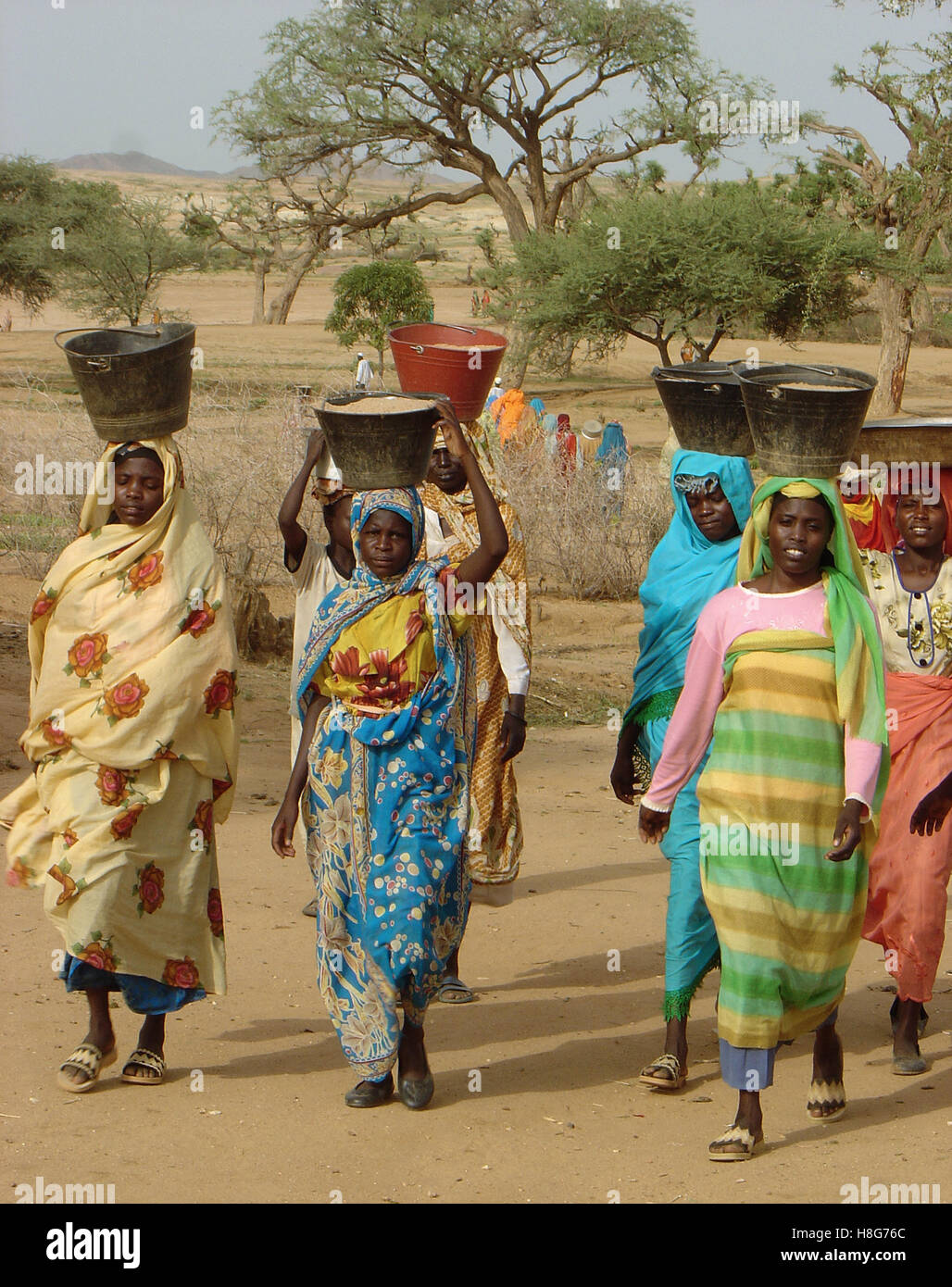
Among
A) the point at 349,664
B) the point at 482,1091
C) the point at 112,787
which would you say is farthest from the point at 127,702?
the point at 482,1091

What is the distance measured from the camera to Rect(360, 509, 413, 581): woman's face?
14.7 feet

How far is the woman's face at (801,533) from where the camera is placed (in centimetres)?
420

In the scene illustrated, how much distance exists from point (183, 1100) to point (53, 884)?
74cm

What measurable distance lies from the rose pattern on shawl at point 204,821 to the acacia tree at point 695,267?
21573mm

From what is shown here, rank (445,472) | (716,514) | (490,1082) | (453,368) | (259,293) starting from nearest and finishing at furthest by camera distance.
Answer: (490,1082) < (716,514) < (445,472) < (453,368) < (259,293)

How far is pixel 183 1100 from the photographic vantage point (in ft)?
15.0

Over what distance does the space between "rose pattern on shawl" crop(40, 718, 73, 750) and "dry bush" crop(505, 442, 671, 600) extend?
9.73 meters

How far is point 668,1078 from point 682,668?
1302mm

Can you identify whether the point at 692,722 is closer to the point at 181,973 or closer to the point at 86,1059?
the point at 181,973

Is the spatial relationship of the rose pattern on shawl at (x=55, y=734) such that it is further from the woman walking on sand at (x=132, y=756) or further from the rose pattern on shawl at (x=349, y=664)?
the rose pattern on shawl at (x=349, y=664)

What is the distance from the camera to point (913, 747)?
512 centimetres

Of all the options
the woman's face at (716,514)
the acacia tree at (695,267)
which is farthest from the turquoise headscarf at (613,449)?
the woman's face at (716,514)

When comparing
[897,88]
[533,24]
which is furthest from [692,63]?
[897,88]

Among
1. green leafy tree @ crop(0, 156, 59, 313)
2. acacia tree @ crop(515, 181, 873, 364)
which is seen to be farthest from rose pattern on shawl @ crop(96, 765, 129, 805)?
green leafy tree @ crop(0, 156, 59, 313)
